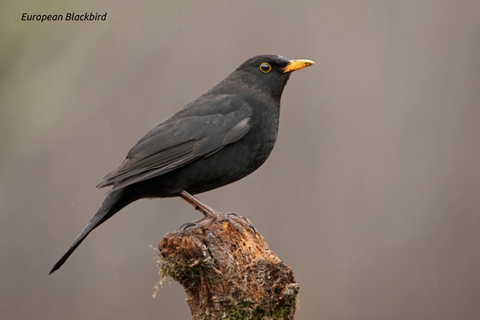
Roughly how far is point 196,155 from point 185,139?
191 millimetres

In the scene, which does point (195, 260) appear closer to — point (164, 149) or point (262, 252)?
point (262, 252)

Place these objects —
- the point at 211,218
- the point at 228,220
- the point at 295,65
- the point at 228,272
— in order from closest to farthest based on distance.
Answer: the point at 228,272 < the point at 228,220 < the point at 211,218 < the point at 295,65

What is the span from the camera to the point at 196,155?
3.63 metres

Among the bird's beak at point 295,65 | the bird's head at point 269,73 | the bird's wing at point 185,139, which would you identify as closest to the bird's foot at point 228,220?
the bird's wing at point 185,139

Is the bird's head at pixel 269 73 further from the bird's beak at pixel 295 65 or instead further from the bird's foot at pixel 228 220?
the bird's foot at pixel 228 220

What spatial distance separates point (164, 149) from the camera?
12.1 feet

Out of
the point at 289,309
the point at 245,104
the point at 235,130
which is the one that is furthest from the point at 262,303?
the point at 245,104

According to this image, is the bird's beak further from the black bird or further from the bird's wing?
the bird's wing

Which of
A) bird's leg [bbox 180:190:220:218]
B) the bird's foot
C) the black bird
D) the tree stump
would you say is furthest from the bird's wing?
the tree stump

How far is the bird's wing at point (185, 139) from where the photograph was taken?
3.55m

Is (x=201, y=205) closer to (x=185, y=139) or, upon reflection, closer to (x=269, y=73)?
(x=185, y=139)

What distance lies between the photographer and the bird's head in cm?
423

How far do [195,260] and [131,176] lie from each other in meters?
0.89

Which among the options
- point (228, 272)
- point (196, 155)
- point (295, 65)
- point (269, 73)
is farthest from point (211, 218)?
point (295, 65)
